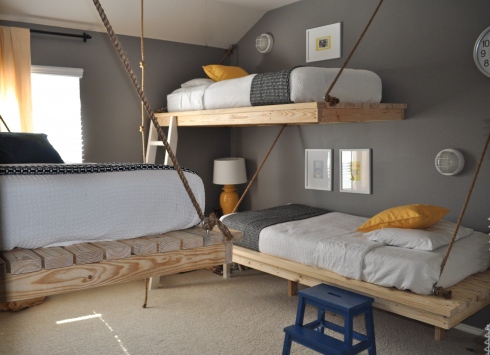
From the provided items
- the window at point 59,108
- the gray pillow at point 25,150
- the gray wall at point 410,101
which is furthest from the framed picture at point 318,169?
the gray pillow at point 25,150

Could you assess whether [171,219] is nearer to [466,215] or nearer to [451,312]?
[451,312]

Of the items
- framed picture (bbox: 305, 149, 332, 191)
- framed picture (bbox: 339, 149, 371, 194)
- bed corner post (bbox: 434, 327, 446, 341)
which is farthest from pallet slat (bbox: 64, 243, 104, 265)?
framed picture (bbox: 305, 149, 332, 191)

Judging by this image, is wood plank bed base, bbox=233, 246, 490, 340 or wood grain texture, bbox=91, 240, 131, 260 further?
wood plank bed base, bbox=233, 246, 490, 340

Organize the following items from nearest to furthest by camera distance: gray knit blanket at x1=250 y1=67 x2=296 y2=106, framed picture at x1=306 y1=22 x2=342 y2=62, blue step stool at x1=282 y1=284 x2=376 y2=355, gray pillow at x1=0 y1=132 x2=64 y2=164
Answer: blue step stool at x1=282 y1=284 x2=376 y2=355 < gray pillow at x1=0 y1=132 x2=64 y2=164 < gray knit blanket at x1=250 y1=67 x2=296 y2=106 < framed picture at x1=306 y1=22 x2=342 y2=62

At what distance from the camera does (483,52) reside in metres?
3.37

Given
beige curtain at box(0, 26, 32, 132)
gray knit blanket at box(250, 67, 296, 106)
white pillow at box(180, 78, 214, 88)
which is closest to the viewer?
gray knit blanket at box(250, 67, 296, 106)

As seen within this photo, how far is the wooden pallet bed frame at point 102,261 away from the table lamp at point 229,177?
2.88 m

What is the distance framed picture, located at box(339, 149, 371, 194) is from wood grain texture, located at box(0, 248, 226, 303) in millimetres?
2391

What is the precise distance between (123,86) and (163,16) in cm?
78

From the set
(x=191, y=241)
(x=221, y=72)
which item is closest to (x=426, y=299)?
(x=191, y=241)

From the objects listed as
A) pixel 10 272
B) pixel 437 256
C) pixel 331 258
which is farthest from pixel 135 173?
pixel 437 256

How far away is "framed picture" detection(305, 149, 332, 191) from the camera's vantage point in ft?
14.8

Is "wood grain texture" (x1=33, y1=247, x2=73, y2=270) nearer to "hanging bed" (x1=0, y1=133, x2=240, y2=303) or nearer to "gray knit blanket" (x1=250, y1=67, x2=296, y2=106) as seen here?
"hanging bed" (x1=0, y1=133, x2=240, y2=303)

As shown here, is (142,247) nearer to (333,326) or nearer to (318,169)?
(333,326)
